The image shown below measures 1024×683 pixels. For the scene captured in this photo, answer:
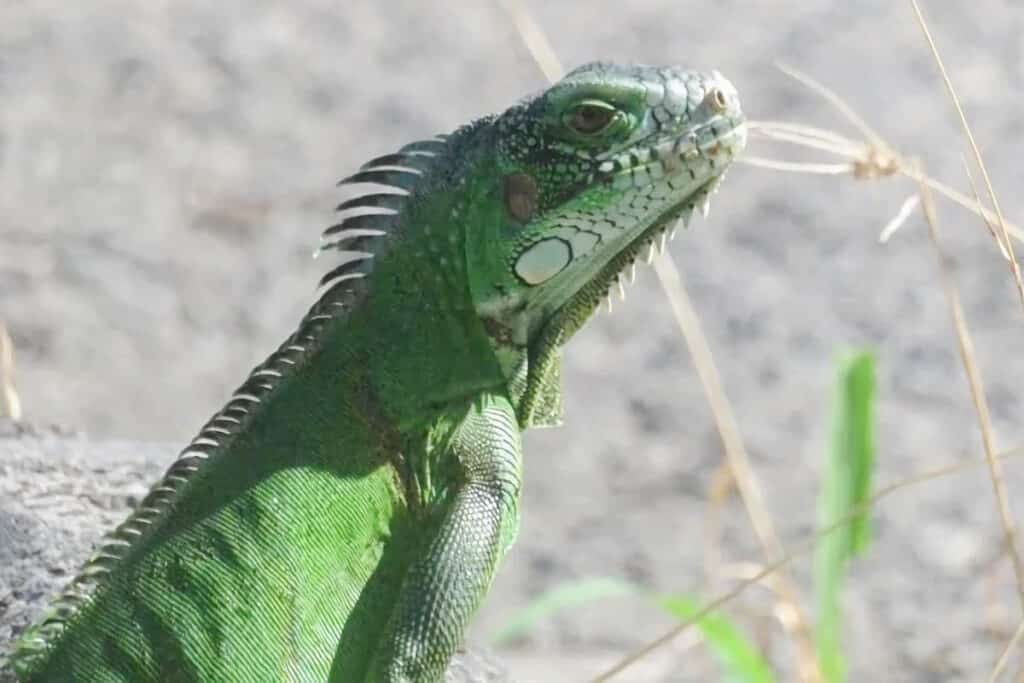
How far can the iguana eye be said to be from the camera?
2.94 metres

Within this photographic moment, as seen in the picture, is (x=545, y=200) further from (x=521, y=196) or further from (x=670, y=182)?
(x=670, y=182)

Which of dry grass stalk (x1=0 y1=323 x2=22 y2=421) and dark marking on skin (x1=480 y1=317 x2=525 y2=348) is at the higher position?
dry grass stalk (x1=0 y1=323 x2=22 y2=421)

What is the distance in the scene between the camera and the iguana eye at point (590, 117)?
9.65 feet

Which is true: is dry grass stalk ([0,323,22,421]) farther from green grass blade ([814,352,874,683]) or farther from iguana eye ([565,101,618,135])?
green grass blade ([814,352,874,683])

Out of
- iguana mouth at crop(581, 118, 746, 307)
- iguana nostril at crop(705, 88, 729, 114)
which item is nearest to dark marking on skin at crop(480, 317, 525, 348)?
iguana mouth at crop(581, 118, 746, 307)

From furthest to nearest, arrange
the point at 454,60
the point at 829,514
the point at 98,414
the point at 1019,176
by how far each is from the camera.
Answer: the point at 454,60 < the point at 1019,176 < the point at 98,414 < the point at 829,514

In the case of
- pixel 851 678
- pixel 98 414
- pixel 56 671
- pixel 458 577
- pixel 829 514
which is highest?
pixel 98 414

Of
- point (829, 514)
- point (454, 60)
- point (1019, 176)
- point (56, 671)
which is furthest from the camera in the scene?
point (454, 60)

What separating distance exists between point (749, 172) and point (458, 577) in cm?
596

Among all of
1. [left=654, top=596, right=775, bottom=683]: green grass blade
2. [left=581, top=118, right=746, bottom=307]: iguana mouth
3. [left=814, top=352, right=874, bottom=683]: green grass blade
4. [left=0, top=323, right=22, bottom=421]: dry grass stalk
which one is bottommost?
[left=654, top=596, right=775, bottom=683]: green grass blade

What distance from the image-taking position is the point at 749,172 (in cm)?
852

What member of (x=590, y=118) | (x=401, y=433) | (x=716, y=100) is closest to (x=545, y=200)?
(x=590, y=118)

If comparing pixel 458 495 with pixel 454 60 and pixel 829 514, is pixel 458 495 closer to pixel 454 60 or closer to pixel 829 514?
pixel 829 514

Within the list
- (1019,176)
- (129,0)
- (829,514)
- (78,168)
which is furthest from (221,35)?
(829,514)
